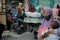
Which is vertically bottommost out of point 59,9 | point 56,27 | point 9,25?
point 9,25

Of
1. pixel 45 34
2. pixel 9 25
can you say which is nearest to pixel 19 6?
pixel 9 25

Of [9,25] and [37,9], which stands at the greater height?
[37,9]

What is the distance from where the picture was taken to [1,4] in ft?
18.1

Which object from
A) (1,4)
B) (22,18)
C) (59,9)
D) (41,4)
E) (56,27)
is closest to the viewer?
(56,27)

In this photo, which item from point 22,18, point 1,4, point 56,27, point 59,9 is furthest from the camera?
point 1,4

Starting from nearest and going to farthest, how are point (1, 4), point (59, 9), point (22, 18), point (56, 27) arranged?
1. point (56, 27)
2. point (59, 9)
3. point (22, 18)
4. point (1, 4)

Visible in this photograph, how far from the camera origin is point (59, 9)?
9.48 ft

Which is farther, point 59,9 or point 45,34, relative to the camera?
point 59,9

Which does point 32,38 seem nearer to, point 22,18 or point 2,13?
point 22,18

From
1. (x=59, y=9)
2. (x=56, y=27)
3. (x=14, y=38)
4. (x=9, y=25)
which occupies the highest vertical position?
(x=59, y=9)

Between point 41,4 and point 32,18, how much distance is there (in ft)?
1.35

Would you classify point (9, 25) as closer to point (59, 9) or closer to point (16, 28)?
point (16, 28)

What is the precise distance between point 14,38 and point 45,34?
264 centimetres

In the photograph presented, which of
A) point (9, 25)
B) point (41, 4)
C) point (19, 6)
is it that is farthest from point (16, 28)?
point (41, 4)
